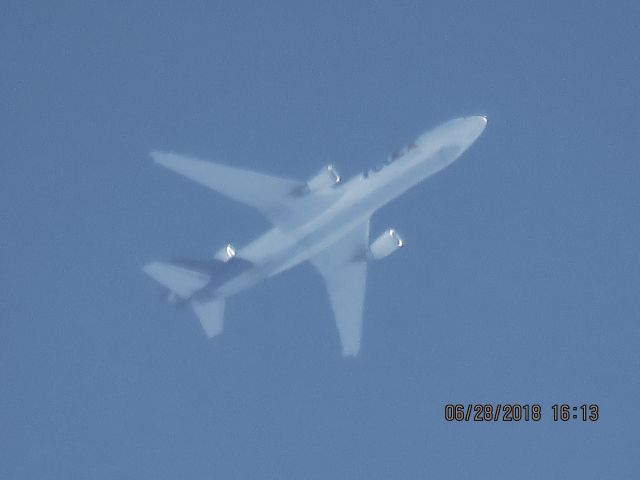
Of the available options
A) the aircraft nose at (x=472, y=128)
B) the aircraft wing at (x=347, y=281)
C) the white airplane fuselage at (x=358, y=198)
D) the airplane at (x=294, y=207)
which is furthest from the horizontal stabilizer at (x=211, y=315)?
the aircraft nose at (x=472, y=128)

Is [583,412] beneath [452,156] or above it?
beneath

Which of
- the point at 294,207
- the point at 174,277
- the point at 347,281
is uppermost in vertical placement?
the point at 294,207

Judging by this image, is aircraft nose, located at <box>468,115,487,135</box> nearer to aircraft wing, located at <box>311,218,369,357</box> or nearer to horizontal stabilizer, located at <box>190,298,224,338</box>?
aircraft wing, located at <box>311,218,369,357</box>

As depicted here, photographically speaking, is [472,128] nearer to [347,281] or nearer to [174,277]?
[347,281]

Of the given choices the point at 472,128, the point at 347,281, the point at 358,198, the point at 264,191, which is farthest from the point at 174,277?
the point at 472,128

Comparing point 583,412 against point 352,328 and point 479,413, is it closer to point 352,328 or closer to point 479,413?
point 479,413

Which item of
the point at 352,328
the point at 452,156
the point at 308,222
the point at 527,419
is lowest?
the point at 527,419

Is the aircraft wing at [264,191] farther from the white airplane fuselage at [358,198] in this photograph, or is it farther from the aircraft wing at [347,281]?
the aircraft wing at [347,281]

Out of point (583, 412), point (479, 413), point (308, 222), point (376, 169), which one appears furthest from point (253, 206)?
point (583, 412)
